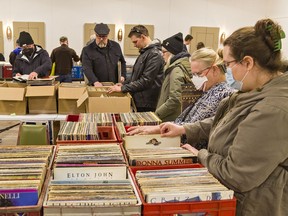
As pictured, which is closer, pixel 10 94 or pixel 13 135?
pixel 10 94

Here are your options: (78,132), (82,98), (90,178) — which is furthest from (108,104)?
(90,178)

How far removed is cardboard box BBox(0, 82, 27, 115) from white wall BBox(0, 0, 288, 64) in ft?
21.3

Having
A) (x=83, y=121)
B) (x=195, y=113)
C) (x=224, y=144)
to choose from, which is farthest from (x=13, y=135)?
(x=224, y=144)

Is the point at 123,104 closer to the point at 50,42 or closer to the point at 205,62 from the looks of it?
the point at 205,62

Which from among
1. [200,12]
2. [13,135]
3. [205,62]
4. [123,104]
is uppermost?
[200,12]

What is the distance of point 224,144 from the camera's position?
4.70ft

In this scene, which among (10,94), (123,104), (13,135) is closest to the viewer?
(123,104)

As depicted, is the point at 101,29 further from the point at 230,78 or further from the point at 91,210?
the point at 91,210

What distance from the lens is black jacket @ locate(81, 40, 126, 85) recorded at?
4.33 m

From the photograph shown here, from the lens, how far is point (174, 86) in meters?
2.87

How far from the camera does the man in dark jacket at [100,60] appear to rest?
14.2 feet

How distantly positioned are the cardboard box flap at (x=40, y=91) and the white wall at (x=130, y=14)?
6476 mm

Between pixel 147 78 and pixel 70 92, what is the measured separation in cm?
83

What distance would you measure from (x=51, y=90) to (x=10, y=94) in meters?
0.41
